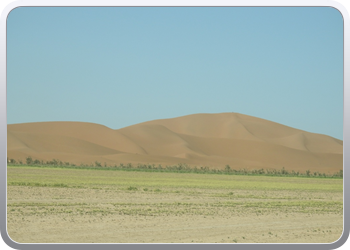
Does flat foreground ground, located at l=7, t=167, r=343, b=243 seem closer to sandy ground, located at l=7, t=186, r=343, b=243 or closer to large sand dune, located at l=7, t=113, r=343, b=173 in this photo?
sandy ground, located at l=7, t=186, r=343, b=243

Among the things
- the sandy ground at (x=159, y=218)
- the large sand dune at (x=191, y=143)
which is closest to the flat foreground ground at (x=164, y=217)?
the sandy ground at (x=159, y=218)

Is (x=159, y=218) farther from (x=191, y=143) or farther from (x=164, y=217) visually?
(x=191, y=143)

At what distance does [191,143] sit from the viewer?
303ft

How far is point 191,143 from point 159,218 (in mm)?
79033

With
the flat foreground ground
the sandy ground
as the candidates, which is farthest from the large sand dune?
the sandy ground

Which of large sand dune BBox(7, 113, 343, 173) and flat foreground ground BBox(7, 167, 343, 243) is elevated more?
large sand dune BBox(7, 113, 343, 173)

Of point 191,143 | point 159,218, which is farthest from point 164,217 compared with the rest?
point 191,143

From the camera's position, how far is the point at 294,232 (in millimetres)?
11961

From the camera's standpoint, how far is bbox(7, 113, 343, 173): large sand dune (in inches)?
2891

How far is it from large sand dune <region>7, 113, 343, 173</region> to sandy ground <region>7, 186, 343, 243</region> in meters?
44.4

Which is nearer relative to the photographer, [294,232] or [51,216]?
[294,232]
